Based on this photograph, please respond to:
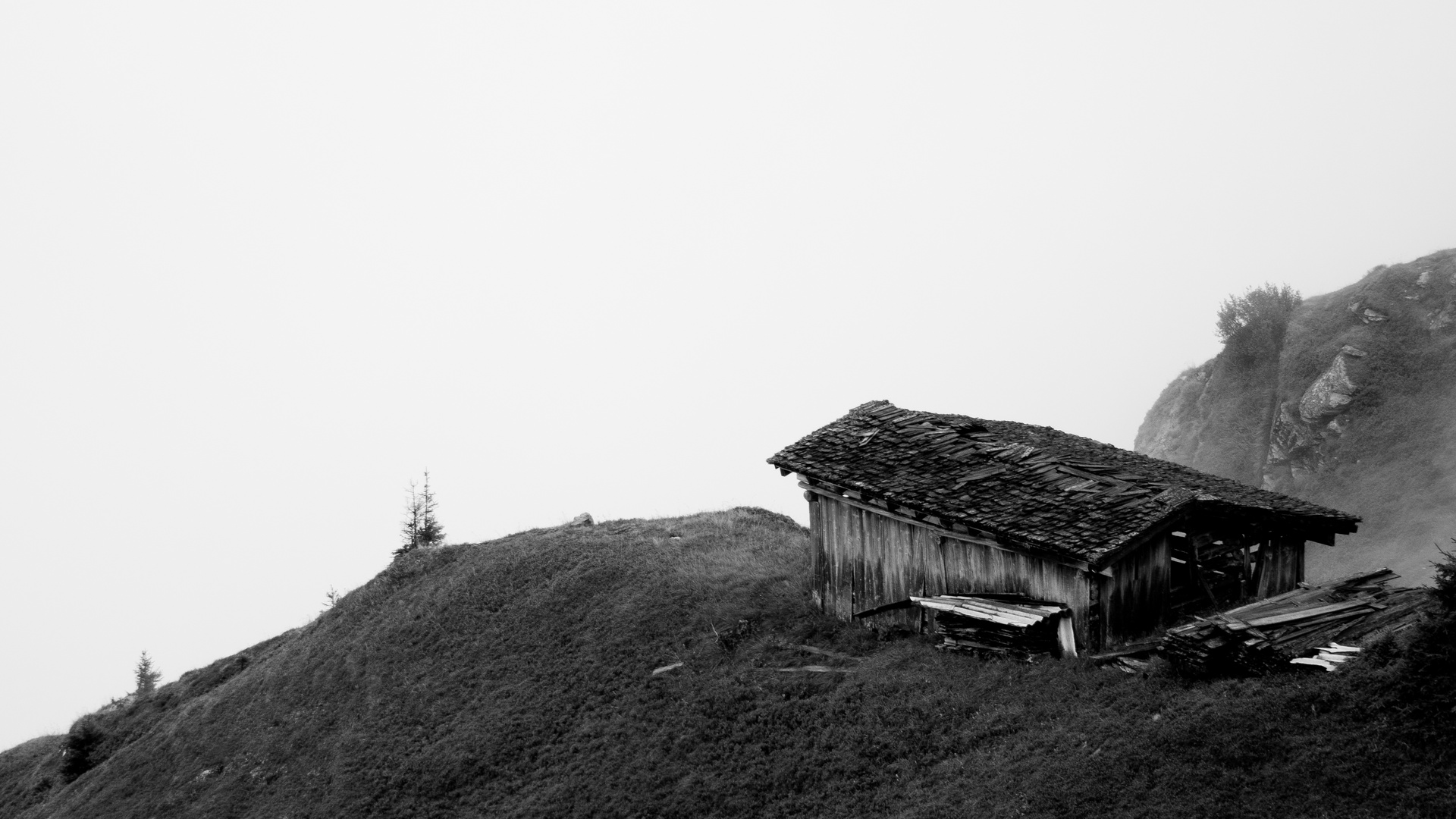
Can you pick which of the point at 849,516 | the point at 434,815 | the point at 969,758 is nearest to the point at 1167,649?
the point at 969,758

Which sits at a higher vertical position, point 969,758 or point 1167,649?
point 1167,649

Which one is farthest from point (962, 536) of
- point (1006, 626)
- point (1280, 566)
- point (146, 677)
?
point (146, 677)

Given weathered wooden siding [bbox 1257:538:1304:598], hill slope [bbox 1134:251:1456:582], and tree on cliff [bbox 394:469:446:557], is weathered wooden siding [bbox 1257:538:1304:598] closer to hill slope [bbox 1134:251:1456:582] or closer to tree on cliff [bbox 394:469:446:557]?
hill slope [bbox 1134:251:1456:582]

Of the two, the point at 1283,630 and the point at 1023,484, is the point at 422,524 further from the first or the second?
the point at 1283,630

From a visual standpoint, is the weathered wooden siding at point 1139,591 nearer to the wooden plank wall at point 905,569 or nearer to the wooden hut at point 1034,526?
the wooden hut at point 1034,526

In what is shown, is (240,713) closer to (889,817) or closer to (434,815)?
(434,815)

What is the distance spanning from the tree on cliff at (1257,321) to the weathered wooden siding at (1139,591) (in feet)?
135

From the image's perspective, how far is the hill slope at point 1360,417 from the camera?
1588 inches

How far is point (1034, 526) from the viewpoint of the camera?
20.6 meters

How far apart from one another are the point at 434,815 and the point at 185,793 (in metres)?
11.2

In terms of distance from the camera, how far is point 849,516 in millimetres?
25750

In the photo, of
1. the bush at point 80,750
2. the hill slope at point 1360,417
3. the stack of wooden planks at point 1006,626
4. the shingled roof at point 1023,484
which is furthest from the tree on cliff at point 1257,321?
the bush at point 80,750

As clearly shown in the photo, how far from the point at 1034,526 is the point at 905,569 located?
4.45 metres

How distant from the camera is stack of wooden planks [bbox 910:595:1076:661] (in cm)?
2014
